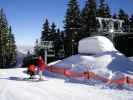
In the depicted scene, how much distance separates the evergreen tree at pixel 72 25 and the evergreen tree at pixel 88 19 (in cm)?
126

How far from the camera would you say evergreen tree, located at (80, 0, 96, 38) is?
5753cm

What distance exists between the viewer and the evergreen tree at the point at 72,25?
57.4 meters

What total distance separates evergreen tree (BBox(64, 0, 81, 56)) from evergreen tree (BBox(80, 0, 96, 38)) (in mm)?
1260

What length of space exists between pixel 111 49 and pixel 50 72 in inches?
367

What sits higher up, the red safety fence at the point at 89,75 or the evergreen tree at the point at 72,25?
the evergreen tree at the point at 72,25

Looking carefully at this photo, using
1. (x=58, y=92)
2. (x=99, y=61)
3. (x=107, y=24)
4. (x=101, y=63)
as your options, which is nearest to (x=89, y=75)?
(x=101, y=63)

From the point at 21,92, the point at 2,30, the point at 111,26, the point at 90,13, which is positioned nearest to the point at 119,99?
the point at 21,92

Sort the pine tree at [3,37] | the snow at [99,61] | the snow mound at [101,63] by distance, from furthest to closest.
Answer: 1. the pine tree at [3,37]
2. the snow mound at [101,63]
3. the snow at [99,61]

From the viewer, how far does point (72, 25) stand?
190 ft

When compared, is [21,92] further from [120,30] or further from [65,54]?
[65,54]

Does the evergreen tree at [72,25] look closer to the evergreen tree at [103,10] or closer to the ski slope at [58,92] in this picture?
the evergreen tree at [103,10]

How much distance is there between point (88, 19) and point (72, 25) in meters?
3.65

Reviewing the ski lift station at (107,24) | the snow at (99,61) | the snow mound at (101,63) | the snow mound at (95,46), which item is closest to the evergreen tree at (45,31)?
the ski lift station at (107,24)

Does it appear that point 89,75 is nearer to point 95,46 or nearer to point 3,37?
point 95,46
